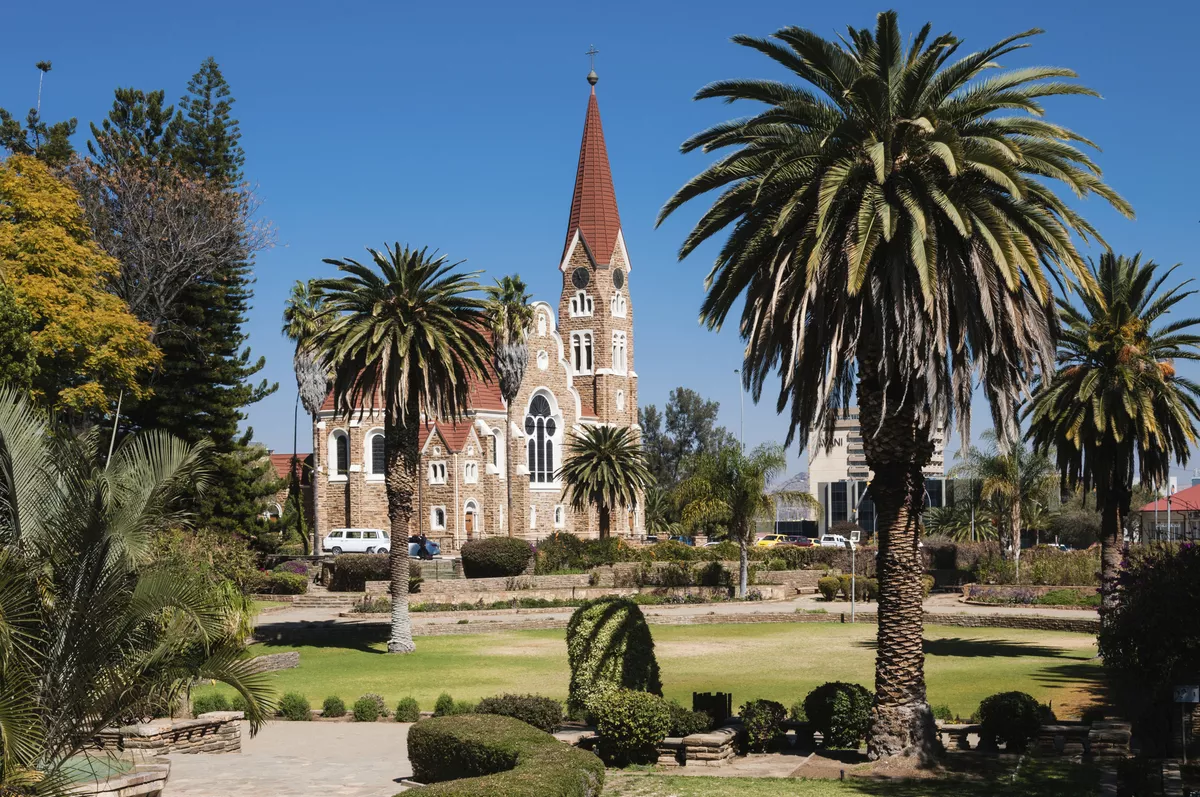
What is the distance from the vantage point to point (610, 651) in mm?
16703

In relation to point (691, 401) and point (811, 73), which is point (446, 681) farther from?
point (691, 401)

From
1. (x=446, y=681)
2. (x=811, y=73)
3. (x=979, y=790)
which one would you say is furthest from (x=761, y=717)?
(x=446, y=681)

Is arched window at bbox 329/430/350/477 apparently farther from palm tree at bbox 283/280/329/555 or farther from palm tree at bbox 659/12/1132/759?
palm tree at bbox 659/12/1132/759

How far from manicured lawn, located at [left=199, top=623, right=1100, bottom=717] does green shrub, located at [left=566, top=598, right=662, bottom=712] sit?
5594 mm

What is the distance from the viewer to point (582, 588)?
46.5 m

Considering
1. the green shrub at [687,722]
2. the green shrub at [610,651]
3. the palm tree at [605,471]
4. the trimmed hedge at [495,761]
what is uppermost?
the palm tree at [605,471]

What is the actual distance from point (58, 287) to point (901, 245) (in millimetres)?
24434

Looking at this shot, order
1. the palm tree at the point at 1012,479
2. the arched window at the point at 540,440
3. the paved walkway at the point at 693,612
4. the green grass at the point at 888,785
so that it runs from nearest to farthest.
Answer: the green grass at the point at 888,785 → the paved walkway at the point at 693,612 → the palm tree at the point at 1012,479 → the arched window at the point at 540,440

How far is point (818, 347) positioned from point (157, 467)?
9.13 m

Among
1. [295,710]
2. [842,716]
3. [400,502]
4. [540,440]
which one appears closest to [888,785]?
[842,716]

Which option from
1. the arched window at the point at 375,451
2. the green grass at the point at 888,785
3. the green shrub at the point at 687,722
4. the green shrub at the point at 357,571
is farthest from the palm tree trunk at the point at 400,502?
the arched window at the point at 375,451

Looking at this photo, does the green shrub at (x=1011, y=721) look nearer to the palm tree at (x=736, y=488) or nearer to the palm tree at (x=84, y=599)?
the palm tree at (x=84, y=599)

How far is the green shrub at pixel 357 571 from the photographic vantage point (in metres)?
44.7

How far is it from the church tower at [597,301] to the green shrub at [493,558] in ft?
107
